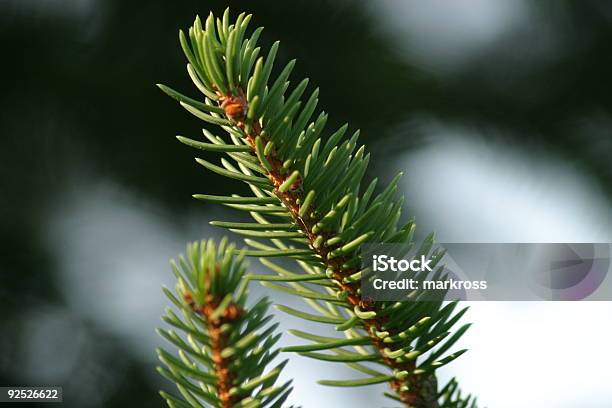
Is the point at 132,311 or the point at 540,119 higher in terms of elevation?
the point at 540,119

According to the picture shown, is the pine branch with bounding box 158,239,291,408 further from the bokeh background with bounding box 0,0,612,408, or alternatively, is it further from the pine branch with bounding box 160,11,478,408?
the bokeh background with bounding box 0,0,612,408

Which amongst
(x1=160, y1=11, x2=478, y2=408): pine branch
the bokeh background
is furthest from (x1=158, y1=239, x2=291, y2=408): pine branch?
the bokeh background

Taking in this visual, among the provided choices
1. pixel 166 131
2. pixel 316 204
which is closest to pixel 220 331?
pixel 316 204

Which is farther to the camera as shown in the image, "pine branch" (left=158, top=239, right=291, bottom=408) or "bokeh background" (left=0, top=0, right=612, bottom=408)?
"bokeh background" (left=0, top=0, right=612, bottom=408)

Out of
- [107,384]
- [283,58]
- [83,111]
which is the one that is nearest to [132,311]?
[107,384]

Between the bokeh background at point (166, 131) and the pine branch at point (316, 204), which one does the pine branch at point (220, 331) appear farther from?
the bokeh background at point (166, 131)

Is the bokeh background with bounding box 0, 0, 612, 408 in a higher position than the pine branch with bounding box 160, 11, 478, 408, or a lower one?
higher

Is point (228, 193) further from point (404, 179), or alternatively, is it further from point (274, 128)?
point (274, 128)

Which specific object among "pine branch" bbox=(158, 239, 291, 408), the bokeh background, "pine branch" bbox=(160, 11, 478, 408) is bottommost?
"pine branch" bbox=(158, 239, 291, 408)
